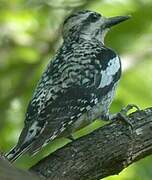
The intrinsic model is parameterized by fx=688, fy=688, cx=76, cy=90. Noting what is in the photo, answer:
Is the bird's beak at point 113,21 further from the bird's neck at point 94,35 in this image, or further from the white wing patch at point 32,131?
the white wing patch at point 32,131

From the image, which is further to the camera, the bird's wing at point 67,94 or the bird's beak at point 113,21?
the bird's beak at point 113,21

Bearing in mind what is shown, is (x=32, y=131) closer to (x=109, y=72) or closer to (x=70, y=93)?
(x=70, y=93)

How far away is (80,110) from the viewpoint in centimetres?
533

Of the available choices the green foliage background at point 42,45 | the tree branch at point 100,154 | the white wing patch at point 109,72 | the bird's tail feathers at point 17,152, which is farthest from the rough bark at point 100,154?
the green foliage background at point 42,45

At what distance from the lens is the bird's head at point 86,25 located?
6520mm

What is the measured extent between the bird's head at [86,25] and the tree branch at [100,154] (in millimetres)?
1665

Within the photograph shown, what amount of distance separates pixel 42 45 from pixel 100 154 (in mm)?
3233

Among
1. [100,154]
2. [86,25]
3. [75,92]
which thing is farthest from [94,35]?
[100,154]

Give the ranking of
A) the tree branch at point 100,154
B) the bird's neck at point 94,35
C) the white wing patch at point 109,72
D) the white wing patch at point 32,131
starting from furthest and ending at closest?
the bird's neck at point 94,35 < the white wing patch at point 109,72 < the white wing patch at point 32,131 < the tree branch at point 100,154

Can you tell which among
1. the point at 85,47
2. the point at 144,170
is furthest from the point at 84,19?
the point at 144,170

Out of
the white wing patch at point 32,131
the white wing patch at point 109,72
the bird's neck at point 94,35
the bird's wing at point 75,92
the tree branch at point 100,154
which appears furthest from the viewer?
the bird's neck at point 94,35

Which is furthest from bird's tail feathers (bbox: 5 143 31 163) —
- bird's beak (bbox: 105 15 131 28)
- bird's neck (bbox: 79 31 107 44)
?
bird's beak (bbox: 105 15 131 28)

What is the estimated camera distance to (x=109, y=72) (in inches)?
228

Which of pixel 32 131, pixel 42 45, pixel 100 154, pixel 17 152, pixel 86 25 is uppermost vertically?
pixel 42 45
